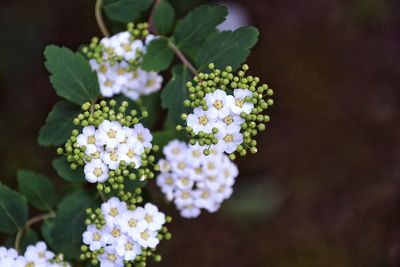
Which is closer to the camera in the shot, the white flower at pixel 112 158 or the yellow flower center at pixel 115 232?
the white flower at pixel 112 158

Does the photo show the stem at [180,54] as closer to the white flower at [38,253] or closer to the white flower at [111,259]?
the white flower at [111,259]

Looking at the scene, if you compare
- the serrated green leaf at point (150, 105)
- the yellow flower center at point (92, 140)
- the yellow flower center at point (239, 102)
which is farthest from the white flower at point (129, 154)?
the serrated green leaf at point (150, 105)

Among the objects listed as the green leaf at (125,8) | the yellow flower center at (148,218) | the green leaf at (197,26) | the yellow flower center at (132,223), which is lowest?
the yellow flower center at (132,223)

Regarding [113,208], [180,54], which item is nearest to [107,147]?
[113,208]

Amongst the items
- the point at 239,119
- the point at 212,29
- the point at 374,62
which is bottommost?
the point at 239,119

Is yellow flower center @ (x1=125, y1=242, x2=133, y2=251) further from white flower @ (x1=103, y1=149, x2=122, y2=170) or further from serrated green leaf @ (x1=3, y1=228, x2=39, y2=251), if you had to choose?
serrated green leaf @ (x1=3, y1=228, x2=39, y2=251)

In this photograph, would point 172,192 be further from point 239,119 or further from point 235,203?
point 235,203

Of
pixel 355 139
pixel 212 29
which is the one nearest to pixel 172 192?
pixel 212 29

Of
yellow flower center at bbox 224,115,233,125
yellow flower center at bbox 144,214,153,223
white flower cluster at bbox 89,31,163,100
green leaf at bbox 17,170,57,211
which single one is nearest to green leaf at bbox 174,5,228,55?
white flower cluster at bbox 89,31,163,100
